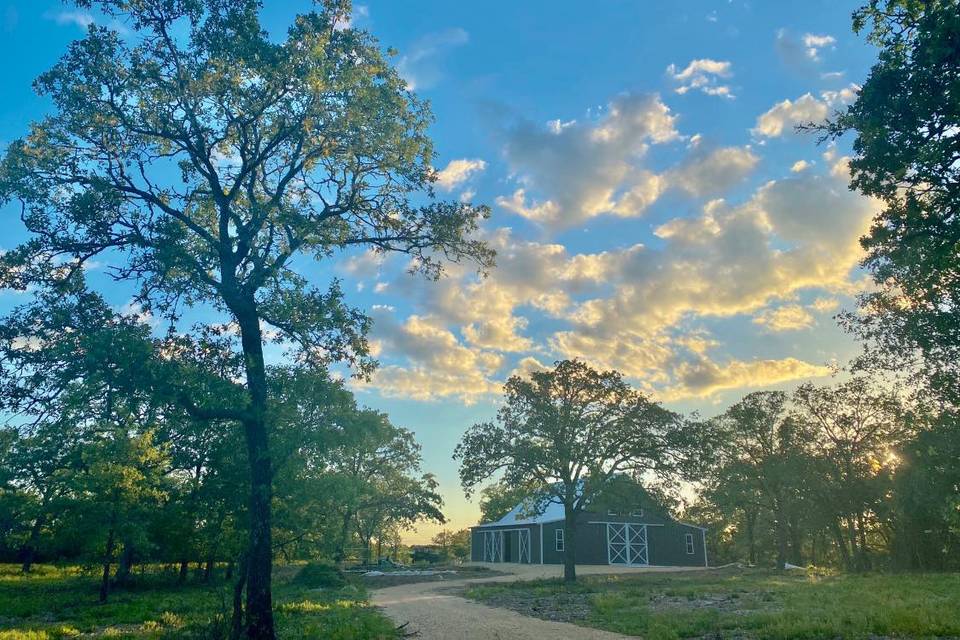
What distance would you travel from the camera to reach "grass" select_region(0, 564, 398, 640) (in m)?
13.7

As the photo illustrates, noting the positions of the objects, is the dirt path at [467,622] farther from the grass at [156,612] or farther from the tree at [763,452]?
the tree at [763,452]

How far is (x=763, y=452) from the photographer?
4369cm

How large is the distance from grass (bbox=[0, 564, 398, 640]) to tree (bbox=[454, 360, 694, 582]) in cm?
943

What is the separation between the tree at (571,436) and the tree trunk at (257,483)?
1765 centimetres

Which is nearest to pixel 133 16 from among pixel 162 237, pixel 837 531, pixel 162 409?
pixel 162 237

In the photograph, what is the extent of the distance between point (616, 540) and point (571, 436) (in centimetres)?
2381

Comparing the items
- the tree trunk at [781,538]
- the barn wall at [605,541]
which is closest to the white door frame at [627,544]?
the barn wall at [605,541]

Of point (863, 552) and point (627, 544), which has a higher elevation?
point (863, 552)

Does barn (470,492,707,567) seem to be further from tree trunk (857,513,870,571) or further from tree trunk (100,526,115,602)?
tree trunk (100,526,115,602)

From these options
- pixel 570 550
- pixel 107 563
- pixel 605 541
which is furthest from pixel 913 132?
pixel 605 541

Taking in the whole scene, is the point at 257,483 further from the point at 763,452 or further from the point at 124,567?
the point at 763,452

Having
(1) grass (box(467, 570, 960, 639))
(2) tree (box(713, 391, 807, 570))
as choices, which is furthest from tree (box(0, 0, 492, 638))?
(2) tree (box(713, 391, 807, 570))

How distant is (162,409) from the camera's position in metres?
13.2

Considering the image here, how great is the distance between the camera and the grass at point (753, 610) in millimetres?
11914
